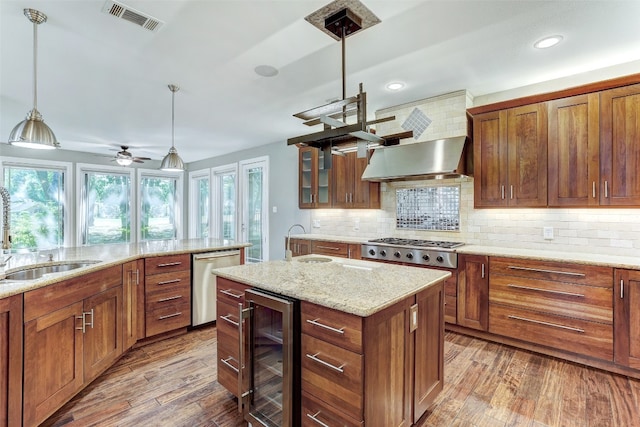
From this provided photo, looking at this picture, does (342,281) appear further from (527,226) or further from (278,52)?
(527,226)

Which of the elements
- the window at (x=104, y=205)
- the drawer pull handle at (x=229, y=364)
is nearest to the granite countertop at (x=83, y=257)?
the drawer pull handle at (x=229, y=364)

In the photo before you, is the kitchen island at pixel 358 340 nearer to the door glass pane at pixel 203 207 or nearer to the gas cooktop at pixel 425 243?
the gas cooktop at pixel 425 243

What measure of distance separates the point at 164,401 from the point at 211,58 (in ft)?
9.02

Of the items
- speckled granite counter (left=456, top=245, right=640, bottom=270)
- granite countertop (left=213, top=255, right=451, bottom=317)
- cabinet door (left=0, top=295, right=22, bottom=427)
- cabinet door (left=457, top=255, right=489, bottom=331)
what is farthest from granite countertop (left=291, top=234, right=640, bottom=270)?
cabinet door (left=0, top=295, right=22, bottom=427)

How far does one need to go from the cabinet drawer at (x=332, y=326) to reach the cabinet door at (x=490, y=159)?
2621mm

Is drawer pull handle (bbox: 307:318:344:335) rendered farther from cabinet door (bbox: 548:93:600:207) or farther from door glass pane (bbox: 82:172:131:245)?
door glass pane (bbox: 82:172:131:245)

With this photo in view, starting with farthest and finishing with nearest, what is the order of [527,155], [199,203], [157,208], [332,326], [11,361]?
1. [199,203]
2. [157,208]
3. [527,155]
4. [11,361]
5. [332,326]

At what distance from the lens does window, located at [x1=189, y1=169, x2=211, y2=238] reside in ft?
25.1

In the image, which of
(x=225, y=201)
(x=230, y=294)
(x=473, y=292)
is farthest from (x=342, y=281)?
(x=225, y=201)

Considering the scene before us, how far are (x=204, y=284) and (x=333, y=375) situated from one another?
237 cm

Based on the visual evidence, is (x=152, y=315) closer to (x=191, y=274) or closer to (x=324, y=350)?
(x=191, y=274)

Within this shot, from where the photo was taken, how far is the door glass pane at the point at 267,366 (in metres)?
1.71

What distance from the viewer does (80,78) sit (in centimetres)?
306

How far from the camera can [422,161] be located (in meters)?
3.47
